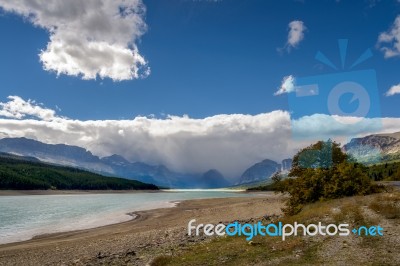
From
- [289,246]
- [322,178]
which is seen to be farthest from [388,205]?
[289,246]

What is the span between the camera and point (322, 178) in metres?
39.7

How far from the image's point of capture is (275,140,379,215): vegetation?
38.4 metres

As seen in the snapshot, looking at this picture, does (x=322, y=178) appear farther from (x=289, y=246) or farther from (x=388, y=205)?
(x=289, y=246)

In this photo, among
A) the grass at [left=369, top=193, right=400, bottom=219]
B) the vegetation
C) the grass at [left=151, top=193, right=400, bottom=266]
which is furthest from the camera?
the vegetation

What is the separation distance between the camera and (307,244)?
81.7ft

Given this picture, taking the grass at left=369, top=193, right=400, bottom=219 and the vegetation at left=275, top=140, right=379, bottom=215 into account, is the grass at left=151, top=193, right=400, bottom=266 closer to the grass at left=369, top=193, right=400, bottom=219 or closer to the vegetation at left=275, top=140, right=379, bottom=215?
the grass at left=369, top=193, right=400, bottom=219

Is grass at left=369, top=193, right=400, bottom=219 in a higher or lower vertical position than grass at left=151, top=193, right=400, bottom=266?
higher

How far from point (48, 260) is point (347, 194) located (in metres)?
30.3

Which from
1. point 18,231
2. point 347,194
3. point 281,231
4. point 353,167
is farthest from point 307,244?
point 18,231

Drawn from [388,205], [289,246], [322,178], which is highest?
[322,178]

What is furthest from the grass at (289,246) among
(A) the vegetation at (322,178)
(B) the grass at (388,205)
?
(A) the vegetation at (322,178)

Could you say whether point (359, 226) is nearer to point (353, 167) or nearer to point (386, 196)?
point (386, 196)

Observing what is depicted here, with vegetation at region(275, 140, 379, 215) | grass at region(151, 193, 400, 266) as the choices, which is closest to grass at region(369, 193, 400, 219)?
grass at region(151, 193, 400, 266)

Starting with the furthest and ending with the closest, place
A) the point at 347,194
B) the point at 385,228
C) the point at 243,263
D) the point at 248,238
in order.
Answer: the point at 347,194 < the point at 248,238 < the point at 385,228 < the point at 243,263
